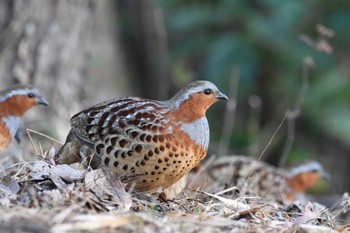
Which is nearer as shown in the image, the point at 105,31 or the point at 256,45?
the point at 256,45

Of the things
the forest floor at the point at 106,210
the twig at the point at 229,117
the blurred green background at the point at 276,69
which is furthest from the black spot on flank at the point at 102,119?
the blurred green background at the point at 276,69

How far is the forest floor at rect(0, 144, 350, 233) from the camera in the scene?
3.98m

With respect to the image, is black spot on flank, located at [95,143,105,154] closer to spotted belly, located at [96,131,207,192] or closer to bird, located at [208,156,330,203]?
spotted belly, located at [96,131,207,192]

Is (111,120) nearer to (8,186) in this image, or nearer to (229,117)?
(8,186)

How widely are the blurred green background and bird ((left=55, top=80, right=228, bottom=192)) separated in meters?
4.30

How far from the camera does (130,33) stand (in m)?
14.5

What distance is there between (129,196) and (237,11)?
680cm

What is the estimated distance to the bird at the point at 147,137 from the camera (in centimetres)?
Answer: 527

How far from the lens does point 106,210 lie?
4.47 metres

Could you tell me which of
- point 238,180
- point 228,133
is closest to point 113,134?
point 238,180

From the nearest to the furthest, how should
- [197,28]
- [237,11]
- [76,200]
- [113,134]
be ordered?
[76,200], [113,134], [237,11], [197,28]

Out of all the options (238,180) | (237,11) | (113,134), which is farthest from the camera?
(237,11)

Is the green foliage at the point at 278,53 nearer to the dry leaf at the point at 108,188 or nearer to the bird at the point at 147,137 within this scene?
the bird at the point at 147,137

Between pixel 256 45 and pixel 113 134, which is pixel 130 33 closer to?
pixel 256 45
